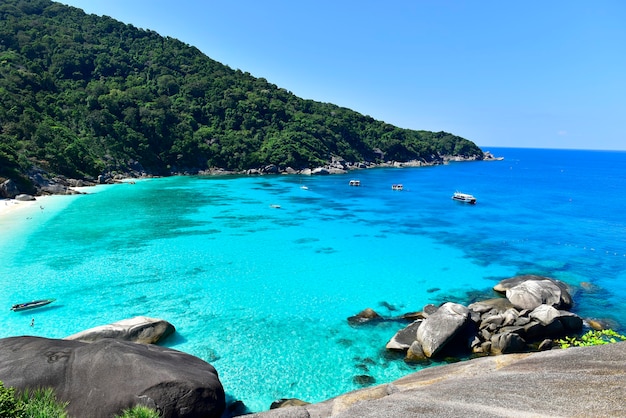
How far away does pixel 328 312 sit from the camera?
1027 inches

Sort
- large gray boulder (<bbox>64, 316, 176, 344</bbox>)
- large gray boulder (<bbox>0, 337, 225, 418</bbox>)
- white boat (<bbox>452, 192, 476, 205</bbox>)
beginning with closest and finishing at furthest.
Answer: large gray boulder (<bbox>0, 337, 225, 418</bbox>) → large gray boulder (<bbox>64, 316, 176, 344</bbox>) → white boat (<bbox>452, 192, 476, 205</bbox>)

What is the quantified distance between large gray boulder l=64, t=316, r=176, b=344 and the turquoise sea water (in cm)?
97

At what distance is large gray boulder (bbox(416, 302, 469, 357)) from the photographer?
20.0 metres

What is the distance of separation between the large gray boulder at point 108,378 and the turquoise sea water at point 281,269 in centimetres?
394

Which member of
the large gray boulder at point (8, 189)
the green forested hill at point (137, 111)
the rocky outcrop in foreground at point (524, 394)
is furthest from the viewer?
the green forested hill at point (137, 111)

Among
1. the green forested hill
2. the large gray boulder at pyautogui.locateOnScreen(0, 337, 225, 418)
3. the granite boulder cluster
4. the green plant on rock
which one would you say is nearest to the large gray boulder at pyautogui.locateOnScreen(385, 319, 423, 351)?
the granite boulder cluster

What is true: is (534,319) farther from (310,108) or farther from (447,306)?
(310,108)

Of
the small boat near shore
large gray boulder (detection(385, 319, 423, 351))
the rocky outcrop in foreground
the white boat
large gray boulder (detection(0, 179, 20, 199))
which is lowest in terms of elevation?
the small boat near shore

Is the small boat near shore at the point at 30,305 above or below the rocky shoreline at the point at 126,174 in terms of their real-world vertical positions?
below

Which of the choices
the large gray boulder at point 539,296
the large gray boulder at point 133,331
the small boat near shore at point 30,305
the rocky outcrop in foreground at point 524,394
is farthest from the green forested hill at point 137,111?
the large gray boulder at point 539,296

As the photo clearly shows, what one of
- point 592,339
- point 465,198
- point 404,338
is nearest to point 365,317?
point 404,338

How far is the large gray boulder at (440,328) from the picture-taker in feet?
65.5

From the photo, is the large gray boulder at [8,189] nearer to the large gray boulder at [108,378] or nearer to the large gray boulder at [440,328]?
the large gray boulder at [108,378]

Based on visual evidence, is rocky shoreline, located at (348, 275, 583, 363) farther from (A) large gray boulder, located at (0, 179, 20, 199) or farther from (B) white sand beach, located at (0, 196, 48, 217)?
(A) large gray boulder, located at (0, 179, 20, 199)
